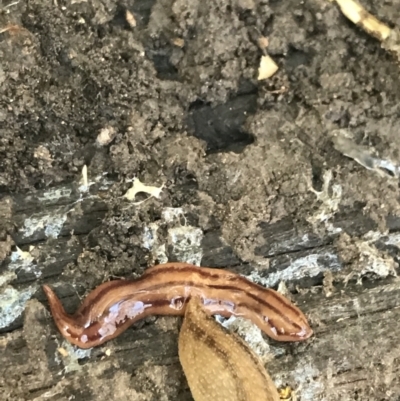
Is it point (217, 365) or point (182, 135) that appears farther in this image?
point (182, 135)

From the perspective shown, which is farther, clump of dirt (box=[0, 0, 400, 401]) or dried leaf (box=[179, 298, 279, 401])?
clump of dirt (box=[0, 0, 400, 401])

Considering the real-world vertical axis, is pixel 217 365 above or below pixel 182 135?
below

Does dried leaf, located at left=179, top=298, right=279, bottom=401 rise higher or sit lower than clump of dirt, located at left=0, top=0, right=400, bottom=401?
Answer: lower

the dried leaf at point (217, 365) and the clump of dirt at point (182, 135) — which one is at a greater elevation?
the clump of dirt at point (182, 135)

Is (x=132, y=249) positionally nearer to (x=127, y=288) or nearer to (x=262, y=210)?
(x=127, y=288)

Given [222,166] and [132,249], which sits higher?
[222,166]

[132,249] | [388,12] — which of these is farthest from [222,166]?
[388,12]

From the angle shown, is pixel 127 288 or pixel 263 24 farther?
pixel 263 24

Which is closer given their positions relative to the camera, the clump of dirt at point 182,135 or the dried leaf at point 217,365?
the dried leaf at point 217,365
